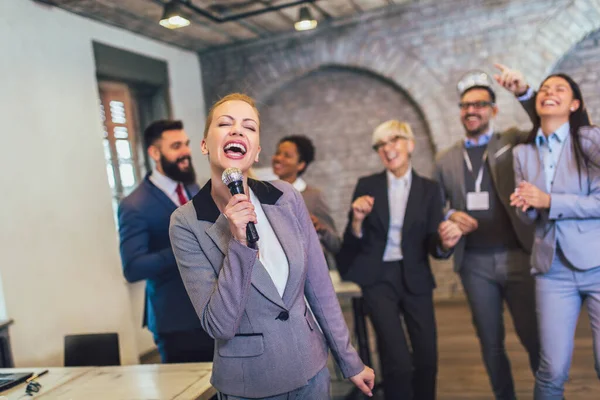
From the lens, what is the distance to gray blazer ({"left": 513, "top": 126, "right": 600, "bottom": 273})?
2100mm

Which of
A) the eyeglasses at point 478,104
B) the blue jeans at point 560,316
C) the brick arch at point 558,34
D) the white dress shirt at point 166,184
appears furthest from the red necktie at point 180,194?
the brick arch at point 558,34

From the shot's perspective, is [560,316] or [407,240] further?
[407,240]

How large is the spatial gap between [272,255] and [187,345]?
3.85 ft

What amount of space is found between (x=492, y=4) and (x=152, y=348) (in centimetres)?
440

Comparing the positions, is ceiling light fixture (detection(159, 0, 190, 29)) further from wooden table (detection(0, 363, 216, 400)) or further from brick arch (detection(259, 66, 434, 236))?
wooden table (detection(0, 363, 216, 400))

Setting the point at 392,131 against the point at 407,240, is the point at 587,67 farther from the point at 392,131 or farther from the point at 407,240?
the point at 407,240

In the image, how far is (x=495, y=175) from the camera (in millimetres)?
2621

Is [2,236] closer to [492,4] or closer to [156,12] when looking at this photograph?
[156,12]

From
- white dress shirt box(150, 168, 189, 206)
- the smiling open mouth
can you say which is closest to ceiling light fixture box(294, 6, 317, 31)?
white dress shirt box(150, 168, 189, 206)

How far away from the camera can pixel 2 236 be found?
10.3ft

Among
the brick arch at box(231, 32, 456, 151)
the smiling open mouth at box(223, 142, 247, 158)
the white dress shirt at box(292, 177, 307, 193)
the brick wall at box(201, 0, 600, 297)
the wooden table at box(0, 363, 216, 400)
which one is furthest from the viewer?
the brick arch at box(231, 32, 456, 151)

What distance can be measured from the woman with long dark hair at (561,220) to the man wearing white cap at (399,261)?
0.48 m

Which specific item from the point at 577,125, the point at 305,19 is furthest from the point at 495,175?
the point at 305,19

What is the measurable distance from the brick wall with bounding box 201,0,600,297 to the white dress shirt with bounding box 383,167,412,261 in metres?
2.36
